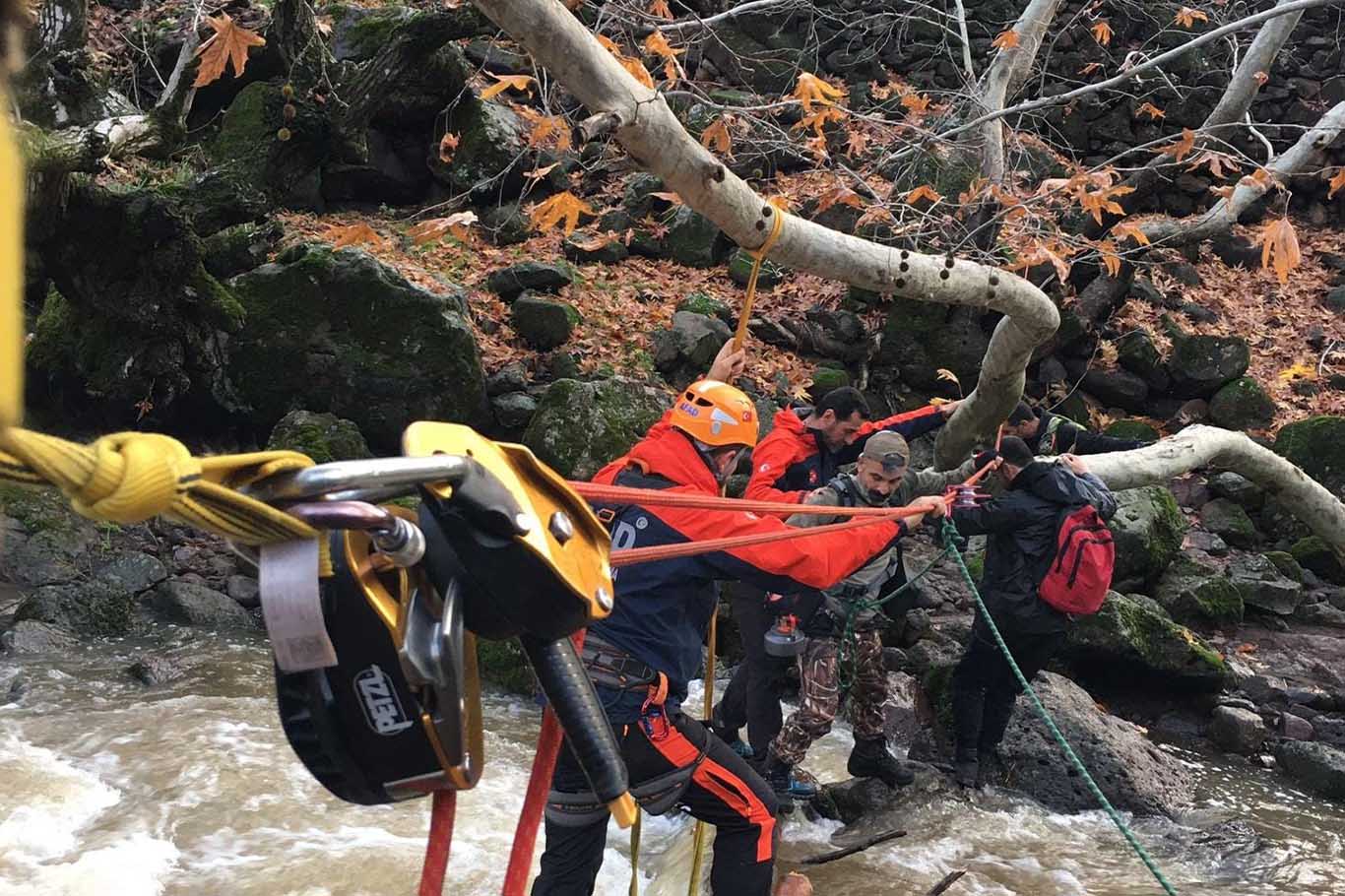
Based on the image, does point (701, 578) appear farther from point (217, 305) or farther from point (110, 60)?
point (110, 60)

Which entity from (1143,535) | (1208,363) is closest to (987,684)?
(1143,535)

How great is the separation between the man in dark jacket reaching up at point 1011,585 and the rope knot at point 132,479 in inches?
212

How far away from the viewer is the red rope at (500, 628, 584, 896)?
83.8 inches

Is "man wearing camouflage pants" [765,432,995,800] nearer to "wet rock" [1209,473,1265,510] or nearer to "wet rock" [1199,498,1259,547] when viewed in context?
"wet rock" [1199,498,1259,547]

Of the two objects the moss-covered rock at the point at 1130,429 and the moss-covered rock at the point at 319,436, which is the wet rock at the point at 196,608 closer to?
the moss-covered rock at the point at 319,436

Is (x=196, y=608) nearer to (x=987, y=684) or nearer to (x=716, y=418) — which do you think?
(x=716, y=418)

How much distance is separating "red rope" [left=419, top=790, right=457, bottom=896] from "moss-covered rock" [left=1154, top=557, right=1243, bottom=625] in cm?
938

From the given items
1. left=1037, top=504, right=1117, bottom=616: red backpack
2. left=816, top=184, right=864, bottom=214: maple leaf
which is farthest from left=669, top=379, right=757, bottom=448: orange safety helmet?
left=1037, top=504, right=1117, bottom=616: red backpack

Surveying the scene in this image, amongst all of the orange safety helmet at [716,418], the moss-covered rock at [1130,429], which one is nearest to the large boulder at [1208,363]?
the moss-covered rock at [1130,429]

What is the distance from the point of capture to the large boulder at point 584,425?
9.43m

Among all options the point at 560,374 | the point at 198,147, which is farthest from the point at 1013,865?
the point at 198,147

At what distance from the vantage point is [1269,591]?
9.87m

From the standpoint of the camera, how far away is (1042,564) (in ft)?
20.6

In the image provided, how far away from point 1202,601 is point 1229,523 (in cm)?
184
